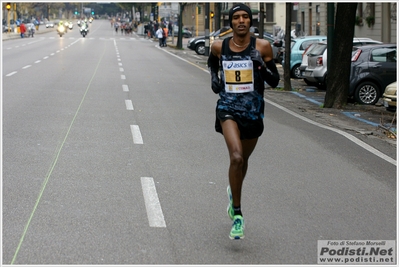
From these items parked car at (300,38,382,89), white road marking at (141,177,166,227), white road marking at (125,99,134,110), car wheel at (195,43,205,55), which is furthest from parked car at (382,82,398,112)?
car wheel at (195,43,205,55)

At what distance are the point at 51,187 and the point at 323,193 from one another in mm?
2643

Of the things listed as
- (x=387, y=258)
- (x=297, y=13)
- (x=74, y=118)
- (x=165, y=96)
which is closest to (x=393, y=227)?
(x=387, y=258)

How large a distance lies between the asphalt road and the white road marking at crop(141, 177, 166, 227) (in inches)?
0.4

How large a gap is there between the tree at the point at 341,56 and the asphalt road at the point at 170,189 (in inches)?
88.9

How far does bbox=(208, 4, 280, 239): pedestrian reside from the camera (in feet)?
18.8

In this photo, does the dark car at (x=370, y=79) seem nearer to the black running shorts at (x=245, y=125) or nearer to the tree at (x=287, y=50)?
the tree at (x=287, y=50)

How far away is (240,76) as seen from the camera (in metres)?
5.77

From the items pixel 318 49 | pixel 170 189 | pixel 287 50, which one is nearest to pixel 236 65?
pixel 170 189

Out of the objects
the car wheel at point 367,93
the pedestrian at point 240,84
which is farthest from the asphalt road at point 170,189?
the car wheel at point 367,93

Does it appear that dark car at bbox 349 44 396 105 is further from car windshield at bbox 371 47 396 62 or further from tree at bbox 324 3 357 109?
tree at bbox 324 3 357 109

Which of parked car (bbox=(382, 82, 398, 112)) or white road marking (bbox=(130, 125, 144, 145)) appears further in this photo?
parked car (bbox=(382, 82, 398, 112))

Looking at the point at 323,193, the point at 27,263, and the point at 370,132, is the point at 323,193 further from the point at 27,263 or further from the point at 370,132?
the point at 370,132

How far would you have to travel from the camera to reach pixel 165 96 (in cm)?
1778

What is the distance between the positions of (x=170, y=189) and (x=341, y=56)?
965 centimetres
